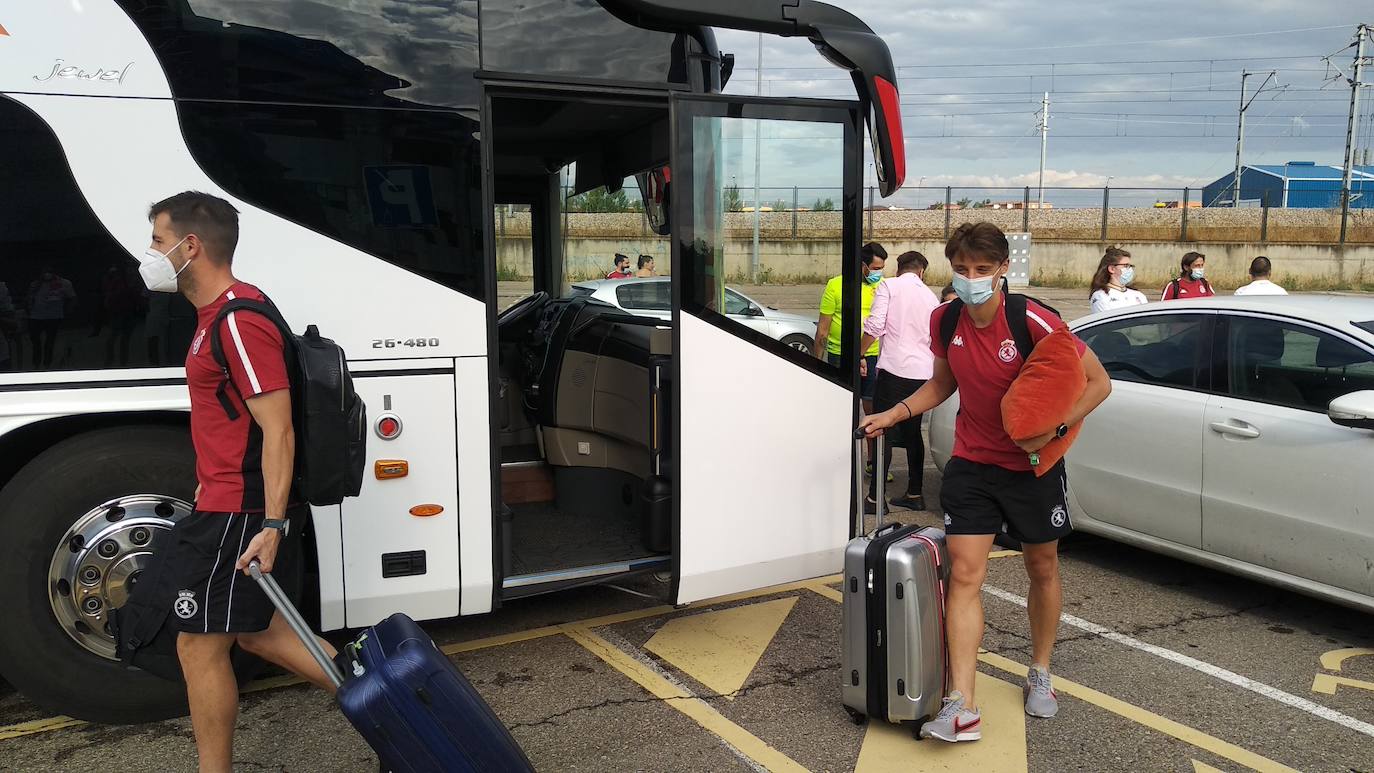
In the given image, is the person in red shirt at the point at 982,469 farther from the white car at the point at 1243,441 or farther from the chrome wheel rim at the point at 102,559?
the chrome wheel rim at the point at 102,559

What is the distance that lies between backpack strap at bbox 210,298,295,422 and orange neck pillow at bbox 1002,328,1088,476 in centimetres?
236

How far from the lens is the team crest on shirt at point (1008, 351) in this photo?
3680 mm

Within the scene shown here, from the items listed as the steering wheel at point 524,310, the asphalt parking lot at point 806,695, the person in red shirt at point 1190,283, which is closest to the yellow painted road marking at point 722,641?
the asphalt parking lot at point 806,695

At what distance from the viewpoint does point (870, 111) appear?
175 inches

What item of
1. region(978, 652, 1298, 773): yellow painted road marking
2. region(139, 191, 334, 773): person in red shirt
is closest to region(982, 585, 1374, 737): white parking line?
region(978, 652, 1298, 773): yellow painted road marking

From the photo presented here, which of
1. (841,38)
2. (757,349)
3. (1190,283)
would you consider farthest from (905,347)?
(1190,283)

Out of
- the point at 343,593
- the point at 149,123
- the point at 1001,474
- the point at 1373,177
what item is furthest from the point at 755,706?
the point at 1373,177

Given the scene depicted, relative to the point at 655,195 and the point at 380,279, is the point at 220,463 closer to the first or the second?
the point at 380,279

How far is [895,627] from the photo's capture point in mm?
3734

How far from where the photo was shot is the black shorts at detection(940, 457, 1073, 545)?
12.4 ft

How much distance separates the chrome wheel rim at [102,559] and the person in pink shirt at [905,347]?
441cm

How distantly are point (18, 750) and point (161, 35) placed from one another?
2.57m

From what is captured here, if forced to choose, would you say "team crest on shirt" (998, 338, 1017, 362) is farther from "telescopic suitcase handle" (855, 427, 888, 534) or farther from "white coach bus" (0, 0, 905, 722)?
"white coach bus" (0, 0, 905, 722)

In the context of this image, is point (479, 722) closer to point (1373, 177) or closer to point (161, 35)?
point (161, 35)
